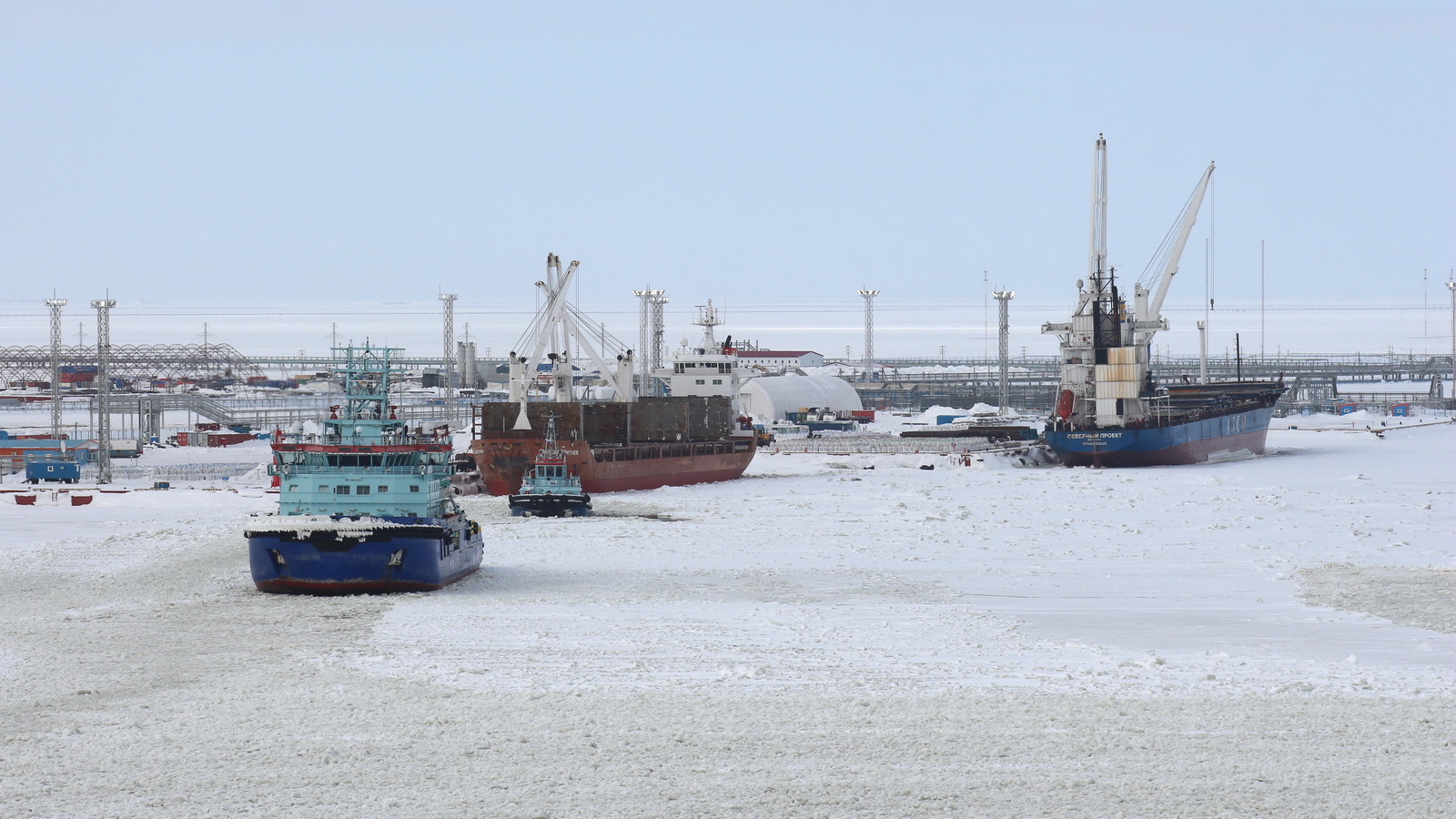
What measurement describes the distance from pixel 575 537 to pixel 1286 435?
81425 mm

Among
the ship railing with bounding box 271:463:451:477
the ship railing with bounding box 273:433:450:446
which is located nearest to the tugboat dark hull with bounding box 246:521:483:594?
the ship railing with bounding box 271:463:451:477

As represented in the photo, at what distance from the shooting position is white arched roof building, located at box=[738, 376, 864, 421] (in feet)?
416

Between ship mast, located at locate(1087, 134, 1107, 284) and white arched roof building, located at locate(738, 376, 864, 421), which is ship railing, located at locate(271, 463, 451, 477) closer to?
ship mast, located at locate(1087, 134, 1107, 284)

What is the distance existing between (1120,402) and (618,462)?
3472cm

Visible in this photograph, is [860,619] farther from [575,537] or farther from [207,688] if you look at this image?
[575,537]

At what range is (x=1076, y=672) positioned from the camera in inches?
830

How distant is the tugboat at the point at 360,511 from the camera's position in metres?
29.1

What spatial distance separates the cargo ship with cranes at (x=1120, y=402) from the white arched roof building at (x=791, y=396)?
39.5m

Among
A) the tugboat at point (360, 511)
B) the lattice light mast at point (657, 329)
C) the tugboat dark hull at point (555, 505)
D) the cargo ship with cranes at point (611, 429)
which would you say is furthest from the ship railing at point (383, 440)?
the lattice light mast at point (657, 329)

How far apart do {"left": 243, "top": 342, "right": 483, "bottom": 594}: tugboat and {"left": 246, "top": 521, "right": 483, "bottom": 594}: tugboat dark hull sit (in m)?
0.02

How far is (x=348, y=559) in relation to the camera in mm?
29297

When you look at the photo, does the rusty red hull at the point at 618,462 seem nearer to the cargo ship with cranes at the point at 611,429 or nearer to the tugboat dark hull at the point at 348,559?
the cargo ship with cranes at the point at 611,429

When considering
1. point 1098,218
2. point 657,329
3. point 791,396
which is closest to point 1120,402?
point 1098,218

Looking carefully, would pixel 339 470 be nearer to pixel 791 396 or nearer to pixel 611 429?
pixel 611 429
